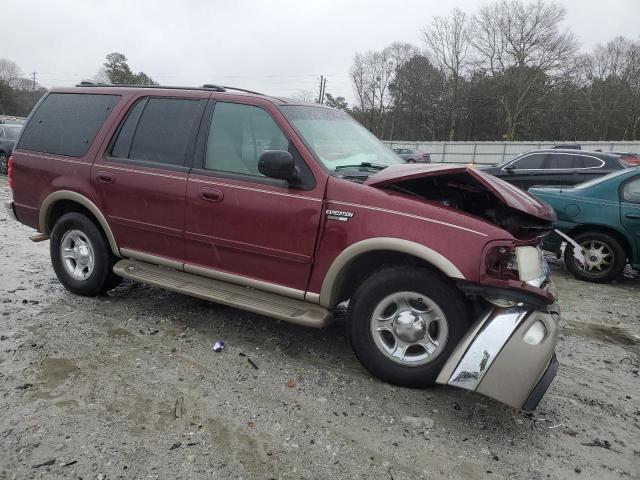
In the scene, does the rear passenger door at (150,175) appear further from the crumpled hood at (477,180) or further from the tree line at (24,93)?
the tree line at (24,93)

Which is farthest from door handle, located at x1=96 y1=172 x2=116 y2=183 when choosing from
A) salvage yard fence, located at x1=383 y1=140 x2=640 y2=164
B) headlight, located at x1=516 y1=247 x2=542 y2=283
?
salvage yard fence, located at x1=383 y1=140 x2=640 y2=164

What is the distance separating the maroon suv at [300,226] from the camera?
301 centimetres

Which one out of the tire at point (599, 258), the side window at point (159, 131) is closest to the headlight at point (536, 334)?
the side window at point (159, 131)

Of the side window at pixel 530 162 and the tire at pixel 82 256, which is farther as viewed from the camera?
the side window at pixel 530 162

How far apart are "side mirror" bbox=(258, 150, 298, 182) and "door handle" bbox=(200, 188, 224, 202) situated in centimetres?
52

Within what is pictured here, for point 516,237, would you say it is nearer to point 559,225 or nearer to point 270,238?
point 270,238

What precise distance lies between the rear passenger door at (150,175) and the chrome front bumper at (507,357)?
93.7 inches

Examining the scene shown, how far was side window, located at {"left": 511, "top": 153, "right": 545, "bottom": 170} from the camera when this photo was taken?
11.5 metres

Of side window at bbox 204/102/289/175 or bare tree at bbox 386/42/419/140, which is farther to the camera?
bare tree at bbox 386/42/419/140

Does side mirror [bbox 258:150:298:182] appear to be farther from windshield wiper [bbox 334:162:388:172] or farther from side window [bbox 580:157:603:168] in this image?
side window [bbox 580:157:603:168]

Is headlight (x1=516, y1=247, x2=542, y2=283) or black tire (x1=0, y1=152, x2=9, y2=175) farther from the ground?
headlight (x1=516, y1=247, x2=542, y2=283)

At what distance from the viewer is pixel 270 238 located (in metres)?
3.65

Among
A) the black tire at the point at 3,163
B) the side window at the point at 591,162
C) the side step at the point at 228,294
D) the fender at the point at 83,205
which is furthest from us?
the black tire at the point at 3,163

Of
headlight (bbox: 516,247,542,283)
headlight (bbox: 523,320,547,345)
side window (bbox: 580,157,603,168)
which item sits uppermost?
side window (bbox: 580,157,603,168)
